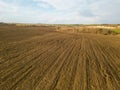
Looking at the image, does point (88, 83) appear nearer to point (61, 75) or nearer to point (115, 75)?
point (61, 75)

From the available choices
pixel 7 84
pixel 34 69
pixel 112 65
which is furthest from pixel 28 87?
pixel 112 65

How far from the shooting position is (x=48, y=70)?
732 centimetres

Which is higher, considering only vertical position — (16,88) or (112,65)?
(16,88)

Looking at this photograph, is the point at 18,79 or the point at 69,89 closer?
the point at 69,89

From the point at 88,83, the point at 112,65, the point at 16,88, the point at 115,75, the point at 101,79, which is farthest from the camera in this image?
the point at 112,65

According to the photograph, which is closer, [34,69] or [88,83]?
[88,83]

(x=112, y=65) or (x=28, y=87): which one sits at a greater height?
(x=28, y=87)

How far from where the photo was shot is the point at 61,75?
6676 mm

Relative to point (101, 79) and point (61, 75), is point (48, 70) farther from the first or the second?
point (101, 79)

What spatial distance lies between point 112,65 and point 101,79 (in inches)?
101

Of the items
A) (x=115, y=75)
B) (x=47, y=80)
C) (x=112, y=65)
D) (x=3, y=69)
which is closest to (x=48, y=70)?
(x=47, y=80)

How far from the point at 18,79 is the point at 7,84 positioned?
59cm

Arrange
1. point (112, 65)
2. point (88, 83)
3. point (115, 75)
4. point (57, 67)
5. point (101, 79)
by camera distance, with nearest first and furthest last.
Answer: point (88, 83) → point (101, 79) → point (115, 75) → point (57, 67) → point (112, 65)

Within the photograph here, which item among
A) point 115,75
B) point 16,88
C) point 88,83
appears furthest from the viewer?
point 115,75
